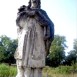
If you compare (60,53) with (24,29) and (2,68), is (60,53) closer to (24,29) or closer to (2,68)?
(2,68)

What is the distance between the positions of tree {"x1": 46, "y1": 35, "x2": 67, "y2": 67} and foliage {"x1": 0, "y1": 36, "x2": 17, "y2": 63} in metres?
5.74

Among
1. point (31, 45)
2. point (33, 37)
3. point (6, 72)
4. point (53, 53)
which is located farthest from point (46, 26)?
point (53, 53)

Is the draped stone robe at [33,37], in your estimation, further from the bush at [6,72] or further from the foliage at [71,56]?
the foliage at [71,56]

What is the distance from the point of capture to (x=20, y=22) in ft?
28.8

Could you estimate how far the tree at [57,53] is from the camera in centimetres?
5363

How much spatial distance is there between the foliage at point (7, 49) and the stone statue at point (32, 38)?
136ft

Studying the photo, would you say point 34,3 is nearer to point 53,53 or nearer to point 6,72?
point 6,72

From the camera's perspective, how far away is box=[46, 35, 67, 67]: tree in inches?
2111

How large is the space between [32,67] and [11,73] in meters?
10.3

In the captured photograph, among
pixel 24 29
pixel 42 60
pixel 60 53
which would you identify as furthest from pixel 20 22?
pixel 60 53

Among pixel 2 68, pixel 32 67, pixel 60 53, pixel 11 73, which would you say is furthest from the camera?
pixel 60 53

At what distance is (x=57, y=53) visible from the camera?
57.7 metres

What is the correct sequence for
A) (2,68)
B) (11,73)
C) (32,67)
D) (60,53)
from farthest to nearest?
(60,53)
(2,68)
(11,73)
(32,67)

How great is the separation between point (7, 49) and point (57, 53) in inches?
330
